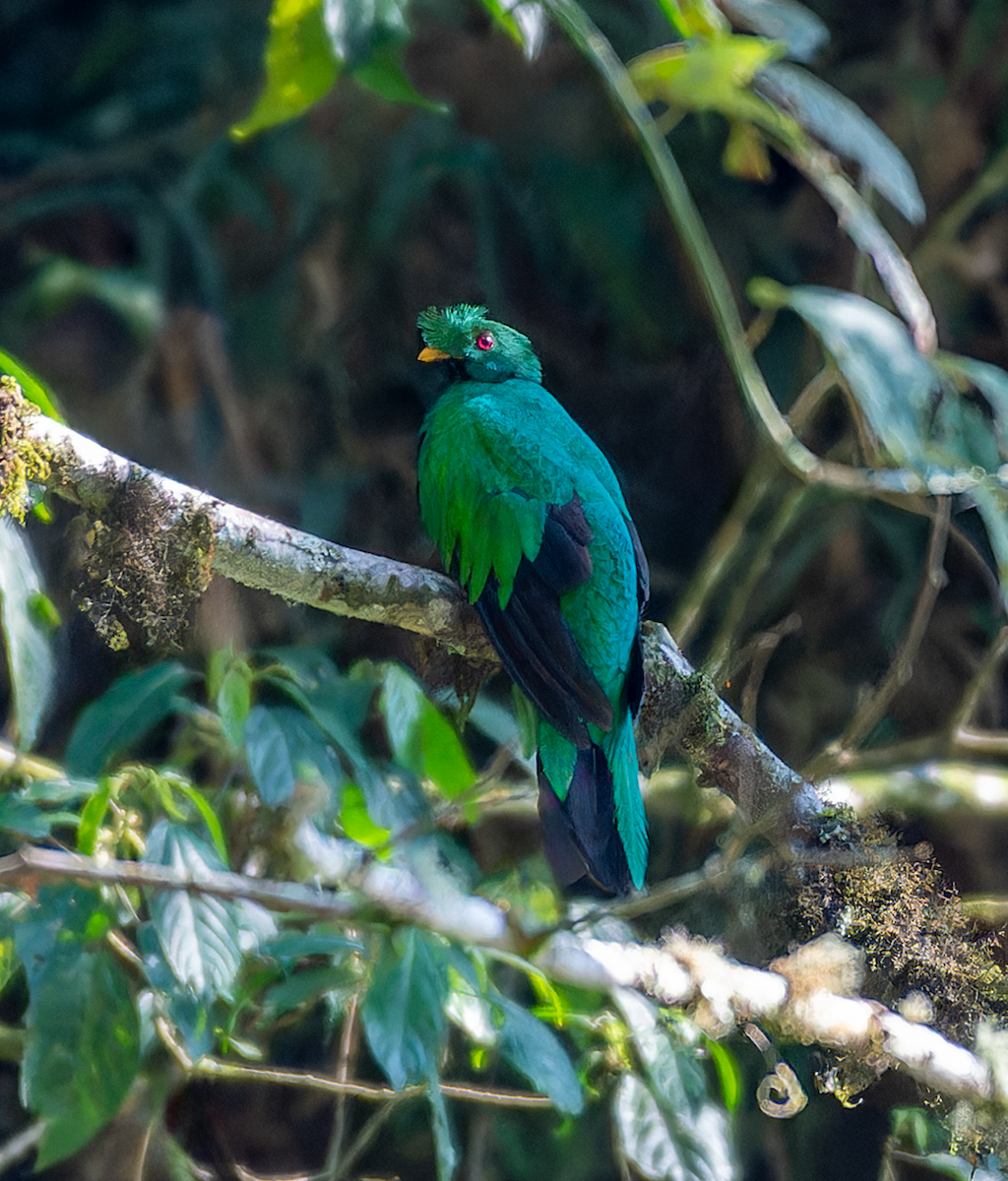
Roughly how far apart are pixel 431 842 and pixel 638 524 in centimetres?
175

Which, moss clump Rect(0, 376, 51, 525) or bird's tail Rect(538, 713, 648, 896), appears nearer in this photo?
moss clump Rect(0, 376, 51, 525)

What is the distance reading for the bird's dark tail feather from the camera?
1941mm

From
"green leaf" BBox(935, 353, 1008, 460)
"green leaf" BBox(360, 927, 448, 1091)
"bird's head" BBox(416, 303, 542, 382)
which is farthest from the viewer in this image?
"bird's head" BBox(416, 303, 542, 382)

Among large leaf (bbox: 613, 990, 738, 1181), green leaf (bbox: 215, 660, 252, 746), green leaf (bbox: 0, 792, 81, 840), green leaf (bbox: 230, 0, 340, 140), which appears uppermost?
green leaf (bbox: 230, 0, 340, 140)

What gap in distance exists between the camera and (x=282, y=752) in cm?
194

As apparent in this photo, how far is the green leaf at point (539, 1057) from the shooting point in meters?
1.78

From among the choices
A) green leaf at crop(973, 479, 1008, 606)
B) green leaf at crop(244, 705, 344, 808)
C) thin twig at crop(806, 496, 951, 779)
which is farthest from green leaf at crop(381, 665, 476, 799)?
green leaf at crop(973, 479, 1008, 606)

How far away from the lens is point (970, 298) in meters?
4.09

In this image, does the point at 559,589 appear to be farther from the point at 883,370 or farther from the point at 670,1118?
the point at 670,1118

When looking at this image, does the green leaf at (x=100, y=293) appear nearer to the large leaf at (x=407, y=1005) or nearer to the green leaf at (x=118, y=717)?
the green leaf at (x=118, y=717)

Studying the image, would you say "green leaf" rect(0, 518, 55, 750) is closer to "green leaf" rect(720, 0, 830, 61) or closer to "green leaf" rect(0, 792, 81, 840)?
"green leaf" rect(0, 792, 81, 840)

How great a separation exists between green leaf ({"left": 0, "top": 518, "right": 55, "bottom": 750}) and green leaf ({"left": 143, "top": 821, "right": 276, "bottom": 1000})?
9.3 inches

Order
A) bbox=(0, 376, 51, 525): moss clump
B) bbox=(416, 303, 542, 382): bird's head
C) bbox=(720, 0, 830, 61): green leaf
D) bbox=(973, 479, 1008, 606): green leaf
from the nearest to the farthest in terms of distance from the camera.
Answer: bbox=(0, 376, 51, 525): moss clump
bbox=(973, 479, 1008, 606): green leaf
bbox=(416, 303, 542, 382): bird's head
bbox=(720, 0, 830, 61): green leaf

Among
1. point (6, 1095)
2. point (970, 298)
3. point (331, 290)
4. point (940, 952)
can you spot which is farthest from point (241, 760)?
point (970, 298)
